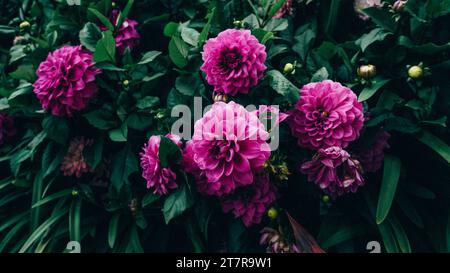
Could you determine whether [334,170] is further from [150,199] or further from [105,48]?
[105,48]

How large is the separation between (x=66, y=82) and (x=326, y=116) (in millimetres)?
782

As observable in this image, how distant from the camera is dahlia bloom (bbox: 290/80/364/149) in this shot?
0.96 m

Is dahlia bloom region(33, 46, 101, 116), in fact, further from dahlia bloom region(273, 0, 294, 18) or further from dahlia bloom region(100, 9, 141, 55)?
dahlia bloom region(273, 0, 294, 18)

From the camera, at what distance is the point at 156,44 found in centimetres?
145

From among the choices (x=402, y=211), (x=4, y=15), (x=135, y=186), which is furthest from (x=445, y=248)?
(x=4, y=15)

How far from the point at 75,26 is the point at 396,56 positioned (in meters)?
1.10

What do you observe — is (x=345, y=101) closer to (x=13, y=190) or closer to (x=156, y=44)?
(x=156, y=44)

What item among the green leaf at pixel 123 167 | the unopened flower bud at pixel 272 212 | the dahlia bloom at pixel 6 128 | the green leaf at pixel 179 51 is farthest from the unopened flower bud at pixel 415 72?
the dahlia bloom at pixel 6 128

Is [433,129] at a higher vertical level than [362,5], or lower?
lower

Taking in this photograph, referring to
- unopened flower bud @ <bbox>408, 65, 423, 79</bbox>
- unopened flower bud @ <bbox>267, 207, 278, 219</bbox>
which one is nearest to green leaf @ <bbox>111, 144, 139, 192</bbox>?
unopened flower bud @ <bbox>267, 207, 278, 219</bbox>

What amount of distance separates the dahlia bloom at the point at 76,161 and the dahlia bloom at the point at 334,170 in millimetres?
713

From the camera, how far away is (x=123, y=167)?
1203 mm

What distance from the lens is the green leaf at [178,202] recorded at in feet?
3.29

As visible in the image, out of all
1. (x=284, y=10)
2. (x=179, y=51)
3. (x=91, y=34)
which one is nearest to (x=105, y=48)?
(x=91, y=34)
